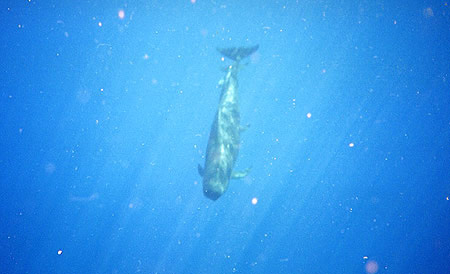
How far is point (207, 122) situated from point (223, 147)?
129 ft

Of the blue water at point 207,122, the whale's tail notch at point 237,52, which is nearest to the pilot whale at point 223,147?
the whale's tail notch at point 237,52

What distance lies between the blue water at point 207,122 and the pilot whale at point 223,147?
11926 mm

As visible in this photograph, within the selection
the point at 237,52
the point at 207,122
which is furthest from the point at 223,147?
the point at 207,122

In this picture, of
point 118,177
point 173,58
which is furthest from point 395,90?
point 118,177

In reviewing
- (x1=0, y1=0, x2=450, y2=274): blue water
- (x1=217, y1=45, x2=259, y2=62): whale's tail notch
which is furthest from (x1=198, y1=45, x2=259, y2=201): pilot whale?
(x1=0, y1=0, x2=450, y2=274): blue water

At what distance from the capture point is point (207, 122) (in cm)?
4788

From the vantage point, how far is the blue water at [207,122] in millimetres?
23453

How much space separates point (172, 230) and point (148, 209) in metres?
6.12

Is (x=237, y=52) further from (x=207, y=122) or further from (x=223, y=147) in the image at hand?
(x=207, y=122)

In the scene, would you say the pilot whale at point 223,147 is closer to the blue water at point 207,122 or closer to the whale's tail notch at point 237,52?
the whale's tail notch at point 237,52

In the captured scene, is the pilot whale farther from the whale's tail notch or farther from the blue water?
the blue water

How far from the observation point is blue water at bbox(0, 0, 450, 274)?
76.9 ft

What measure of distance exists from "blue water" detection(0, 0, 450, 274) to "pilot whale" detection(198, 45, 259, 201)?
1193 centimetres

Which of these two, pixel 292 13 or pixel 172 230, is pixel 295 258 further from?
pixel 292 13
